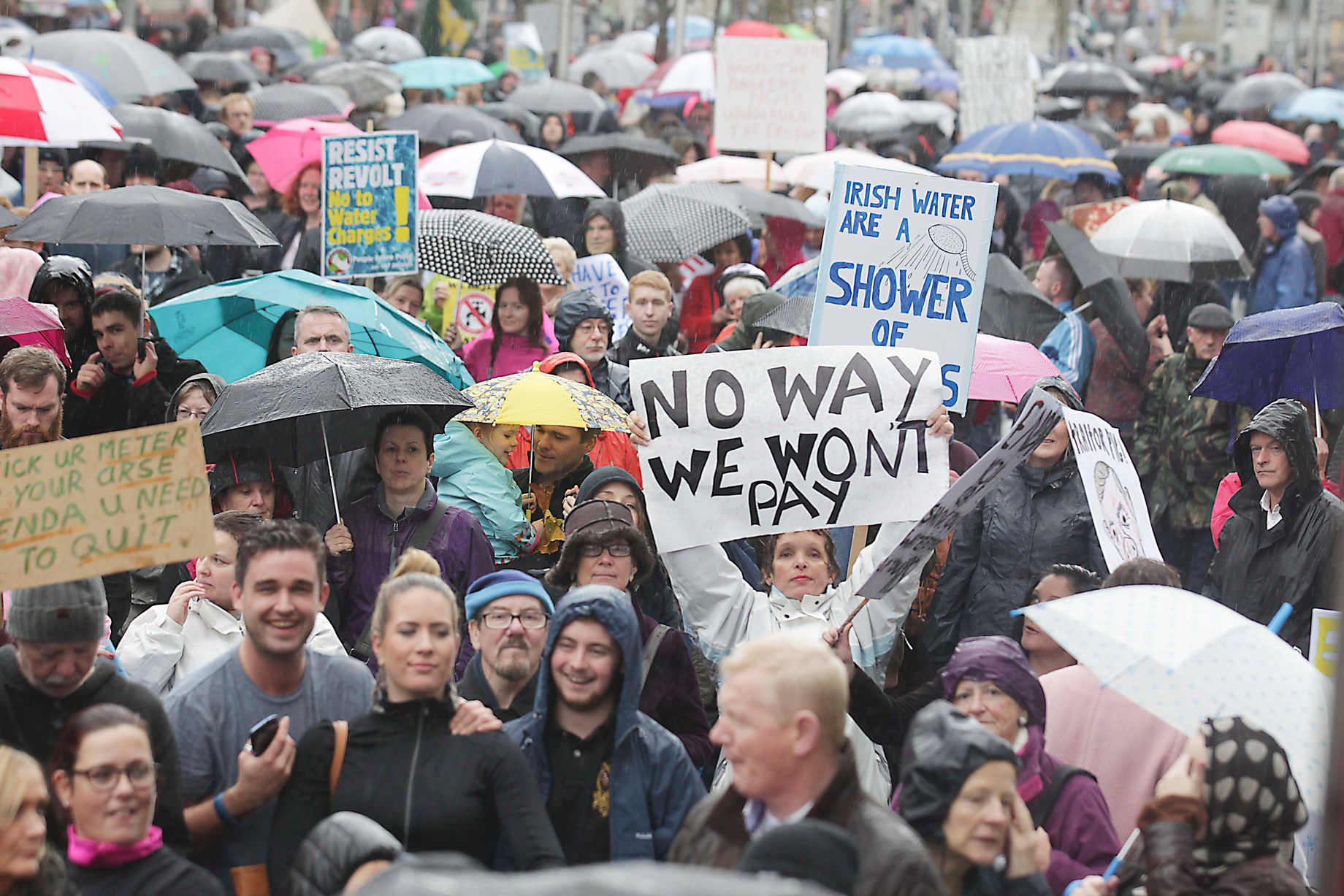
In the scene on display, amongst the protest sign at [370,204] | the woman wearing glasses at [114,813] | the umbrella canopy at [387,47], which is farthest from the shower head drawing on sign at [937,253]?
the umbrella canopy at [387,47]

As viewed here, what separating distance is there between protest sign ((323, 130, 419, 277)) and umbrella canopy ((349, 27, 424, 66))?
16.8 meters

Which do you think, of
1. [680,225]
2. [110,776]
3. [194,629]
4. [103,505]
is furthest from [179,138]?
[110,776]

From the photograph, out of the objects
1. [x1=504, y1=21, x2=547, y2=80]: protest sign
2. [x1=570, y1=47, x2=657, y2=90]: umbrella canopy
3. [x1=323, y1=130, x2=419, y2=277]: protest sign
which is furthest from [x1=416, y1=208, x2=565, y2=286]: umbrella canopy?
[x1=570, y1=47, x2=657, y2=90]: umbrella canopy

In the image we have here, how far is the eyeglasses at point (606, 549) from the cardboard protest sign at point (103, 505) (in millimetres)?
1356

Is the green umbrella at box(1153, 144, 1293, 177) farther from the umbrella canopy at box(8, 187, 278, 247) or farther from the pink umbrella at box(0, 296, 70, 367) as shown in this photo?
the pink umbrella at box(0, 296, 70, 367)

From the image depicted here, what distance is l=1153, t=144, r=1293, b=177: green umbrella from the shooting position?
17.8 metres

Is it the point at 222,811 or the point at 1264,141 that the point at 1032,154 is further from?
the point at 222,811

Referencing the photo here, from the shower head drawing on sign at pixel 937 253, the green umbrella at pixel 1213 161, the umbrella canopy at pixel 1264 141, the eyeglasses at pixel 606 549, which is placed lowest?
the umbrella canopy at pixel 1264 141

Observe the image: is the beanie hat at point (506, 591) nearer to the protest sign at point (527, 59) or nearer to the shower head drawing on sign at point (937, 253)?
the shower head drawing on sign at point (937, 253)

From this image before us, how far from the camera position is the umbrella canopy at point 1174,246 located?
11734mm

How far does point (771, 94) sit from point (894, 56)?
18.4m

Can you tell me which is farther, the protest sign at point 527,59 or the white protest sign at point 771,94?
the protest sign at point 527,59

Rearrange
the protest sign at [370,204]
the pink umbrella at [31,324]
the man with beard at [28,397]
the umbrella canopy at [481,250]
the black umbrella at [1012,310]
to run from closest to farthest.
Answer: the man with beard at [28,397] < the pink umbrella at [31,324] < the protest sign at [370,204] < the umbrella canopy at [481,250] < the black umbrella at [1012,310]

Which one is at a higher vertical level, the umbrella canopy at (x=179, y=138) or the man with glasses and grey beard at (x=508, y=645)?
the umbrella canopy at (x=179, y=138)
